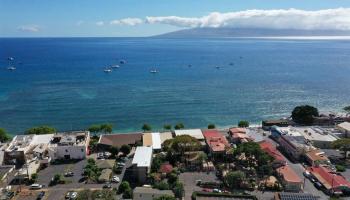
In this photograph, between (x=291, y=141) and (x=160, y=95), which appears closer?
(x=291, y=141)

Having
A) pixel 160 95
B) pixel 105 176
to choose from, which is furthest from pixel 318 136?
pixel 160 95

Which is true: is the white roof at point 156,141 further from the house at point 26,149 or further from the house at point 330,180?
the house at point 330,180

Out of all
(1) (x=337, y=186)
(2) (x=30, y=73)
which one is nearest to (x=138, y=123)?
(1) (x=337, y=186)

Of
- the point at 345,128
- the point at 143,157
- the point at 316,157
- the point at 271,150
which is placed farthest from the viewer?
the point at 345,128

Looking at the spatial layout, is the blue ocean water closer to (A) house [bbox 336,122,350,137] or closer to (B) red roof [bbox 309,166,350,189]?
(A) house [bbox 336,122,350,137]

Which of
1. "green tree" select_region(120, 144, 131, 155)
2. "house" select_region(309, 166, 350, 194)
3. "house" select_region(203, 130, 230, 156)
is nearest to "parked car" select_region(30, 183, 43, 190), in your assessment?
"green tree" select_region(120, 144, 131, 155)

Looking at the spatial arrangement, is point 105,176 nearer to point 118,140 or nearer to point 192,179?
point 192,179

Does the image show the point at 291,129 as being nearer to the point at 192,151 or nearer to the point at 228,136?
the point at 228,136

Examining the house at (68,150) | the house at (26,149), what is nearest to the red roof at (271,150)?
the house at (68,150)
